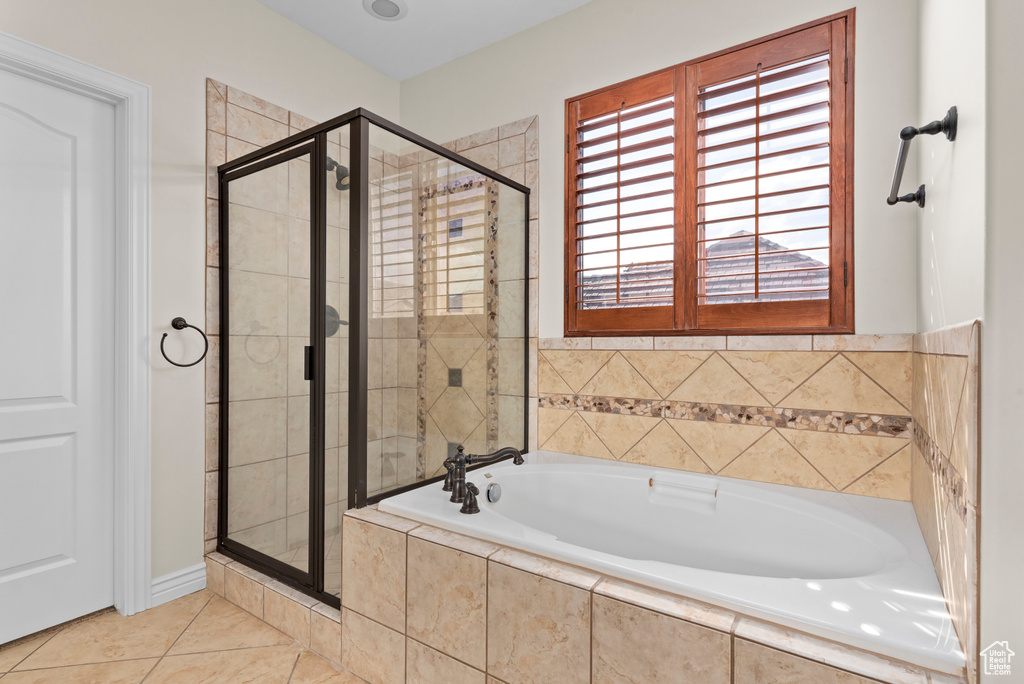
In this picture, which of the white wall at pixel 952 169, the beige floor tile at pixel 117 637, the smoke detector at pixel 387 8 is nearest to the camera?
the white wall at pixel 952 169

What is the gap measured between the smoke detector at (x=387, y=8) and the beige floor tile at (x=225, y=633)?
262 cm

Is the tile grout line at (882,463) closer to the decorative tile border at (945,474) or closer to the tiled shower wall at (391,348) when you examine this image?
the decorative tile border at (945,474)

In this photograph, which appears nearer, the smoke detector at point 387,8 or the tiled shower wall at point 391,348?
the tiled shower wall at point 391,348

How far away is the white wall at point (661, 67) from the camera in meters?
1.72

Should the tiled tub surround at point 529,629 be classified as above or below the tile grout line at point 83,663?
above

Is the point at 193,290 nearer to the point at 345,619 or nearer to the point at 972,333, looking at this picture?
the point at 345,619

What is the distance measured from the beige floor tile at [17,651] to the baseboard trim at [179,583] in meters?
0.32

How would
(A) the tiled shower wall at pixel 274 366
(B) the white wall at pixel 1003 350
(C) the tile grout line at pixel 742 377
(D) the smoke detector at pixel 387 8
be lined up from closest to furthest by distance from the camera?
(B) the white wall at pixel 1003 350, (A) the tiled shower wall at pixel 274 366, (C) the tile grout line at pixel 742 377, (D) the smoke detector at pixel 387 8

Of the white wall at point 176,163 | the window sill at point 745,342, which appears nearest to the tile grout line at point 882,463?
the window sill at point 745,342

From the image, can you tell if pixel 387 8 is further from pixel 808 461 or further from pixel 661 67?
pixel 808 461

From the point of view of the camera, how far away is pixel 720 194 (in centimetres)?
203

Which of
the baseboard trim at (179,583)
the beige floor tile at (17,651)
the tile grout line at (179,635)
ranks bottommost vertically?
the tile grout line at (179,635)

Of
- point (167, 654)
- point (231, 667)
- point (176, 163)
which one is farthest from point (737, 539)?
point (176, 163)

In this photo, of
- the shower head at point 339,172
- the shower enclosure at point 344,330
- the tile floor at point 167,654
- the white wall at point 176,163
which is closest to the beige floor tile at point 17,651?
the tile floor at point 167,654
